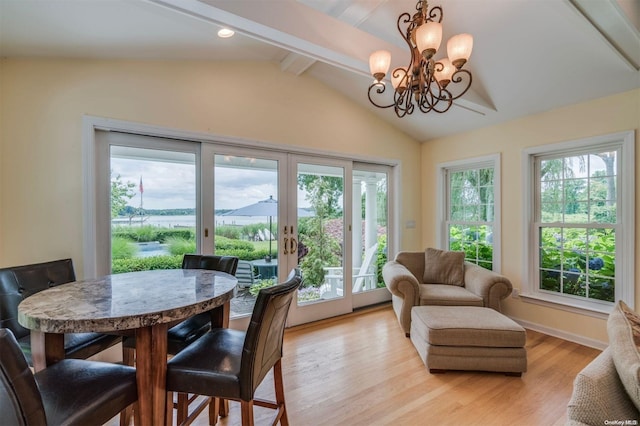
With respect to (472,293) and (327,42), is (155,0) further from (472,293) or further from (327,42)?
(472,293)

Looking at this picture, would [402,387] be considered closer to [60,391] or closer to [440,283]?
[440,283]

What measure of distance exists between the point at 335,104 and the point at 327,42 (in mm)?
1255

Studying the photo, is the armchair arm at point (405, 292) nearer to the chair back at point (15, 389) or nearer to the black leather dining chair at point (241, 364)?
the black leather dining chair at point (241, 364)

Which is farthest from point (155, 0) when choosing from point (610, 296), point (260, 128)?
point (610, 296)

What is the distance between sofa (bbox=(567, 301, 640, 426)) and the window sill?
223 centimetres

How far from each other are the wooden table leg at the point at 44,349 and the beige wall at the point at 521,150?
4.08 meters

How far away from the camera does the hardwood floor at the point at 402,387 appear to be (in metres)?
1.82

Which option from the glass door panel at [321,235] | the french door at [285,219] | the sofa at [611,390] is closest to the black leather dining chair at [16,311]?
the french door at [285,219]

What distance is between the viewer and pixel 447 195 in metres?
4.19

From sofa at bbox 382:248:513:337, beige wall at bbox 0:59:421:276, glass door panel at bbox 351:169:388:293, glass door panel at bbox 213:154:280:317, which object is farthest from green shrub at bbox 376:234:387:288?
beige wall at bbox 0:59:421:276

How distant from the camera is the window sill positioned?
2727mm

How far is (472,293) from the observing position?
10.0 feet

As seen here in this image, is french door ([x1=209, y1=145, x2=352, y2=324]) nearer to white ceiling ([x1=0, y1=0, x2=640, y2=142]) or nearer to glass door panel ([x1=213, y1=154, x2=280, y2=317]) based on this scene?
glass door panel ([x1=213, y1=154, x2=280, y2=317])

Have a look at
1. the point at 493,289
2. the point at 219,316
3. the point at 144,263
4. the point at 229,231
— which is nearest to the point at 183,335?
the point at 219,316
